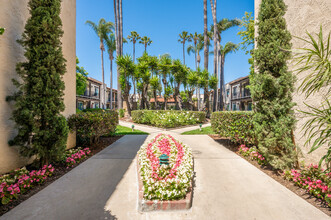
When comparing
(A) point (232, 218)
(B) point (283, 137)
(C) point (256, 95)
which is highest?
(C) point (256, 95)

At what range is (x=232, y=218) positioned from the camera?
2.34 m

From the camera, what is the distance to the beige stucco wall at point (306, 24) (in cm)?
356

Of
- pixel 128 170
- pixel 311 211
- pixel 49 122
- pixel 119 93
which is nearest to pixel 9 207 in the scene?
pixel 49 122

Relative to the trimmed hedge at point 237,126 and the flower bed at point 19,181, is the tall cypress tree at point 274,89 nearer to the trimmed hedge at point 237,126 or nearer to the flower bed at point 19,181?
the trimmed hedge at point 237,126

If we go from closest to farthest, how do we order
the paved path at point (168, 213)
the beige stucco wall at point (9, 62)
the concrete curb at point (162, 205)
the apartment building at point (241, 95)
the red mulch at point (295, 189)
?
1. the paved path at point (168, 213)
2. the concrete curb at point (162, 205)
3. the red mulch at point (295, 189)
4. the beige stucco wall at point (9, 62)
5. the apartment building at point (241, 95)

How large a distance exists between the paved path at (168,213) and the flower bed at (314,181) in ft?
1.10

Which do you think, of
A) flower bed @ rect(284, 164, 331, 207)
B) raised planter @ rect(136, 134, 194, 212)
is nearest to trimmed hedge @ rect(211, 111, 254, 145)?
flower bed @ rect(284, 164, 331, 207)

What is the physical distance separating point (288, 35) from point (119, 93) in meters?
17.3

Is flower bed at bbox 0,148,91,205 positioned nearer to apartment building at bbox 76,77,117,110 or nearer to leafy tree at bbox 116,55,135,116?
leafy tree at bbox 116,55,135,116

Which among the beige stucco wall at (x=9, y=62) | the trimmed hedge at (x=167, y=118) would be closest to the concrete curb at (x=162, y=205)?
the beige stucco wall at (x=9, y=62)

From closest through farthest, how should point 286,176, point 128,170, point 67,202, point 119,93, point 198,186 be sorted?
point 67,202
point 198,186
point 286,176
point 128,170
point 119,93

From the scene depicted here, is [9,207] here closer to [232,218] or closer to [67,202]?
[67,202]

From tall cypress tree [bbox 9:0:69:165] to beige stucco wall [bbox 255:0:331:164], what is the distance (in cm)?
607

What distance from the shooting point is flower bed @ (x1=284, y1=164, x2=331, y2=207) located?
2.69 meters
